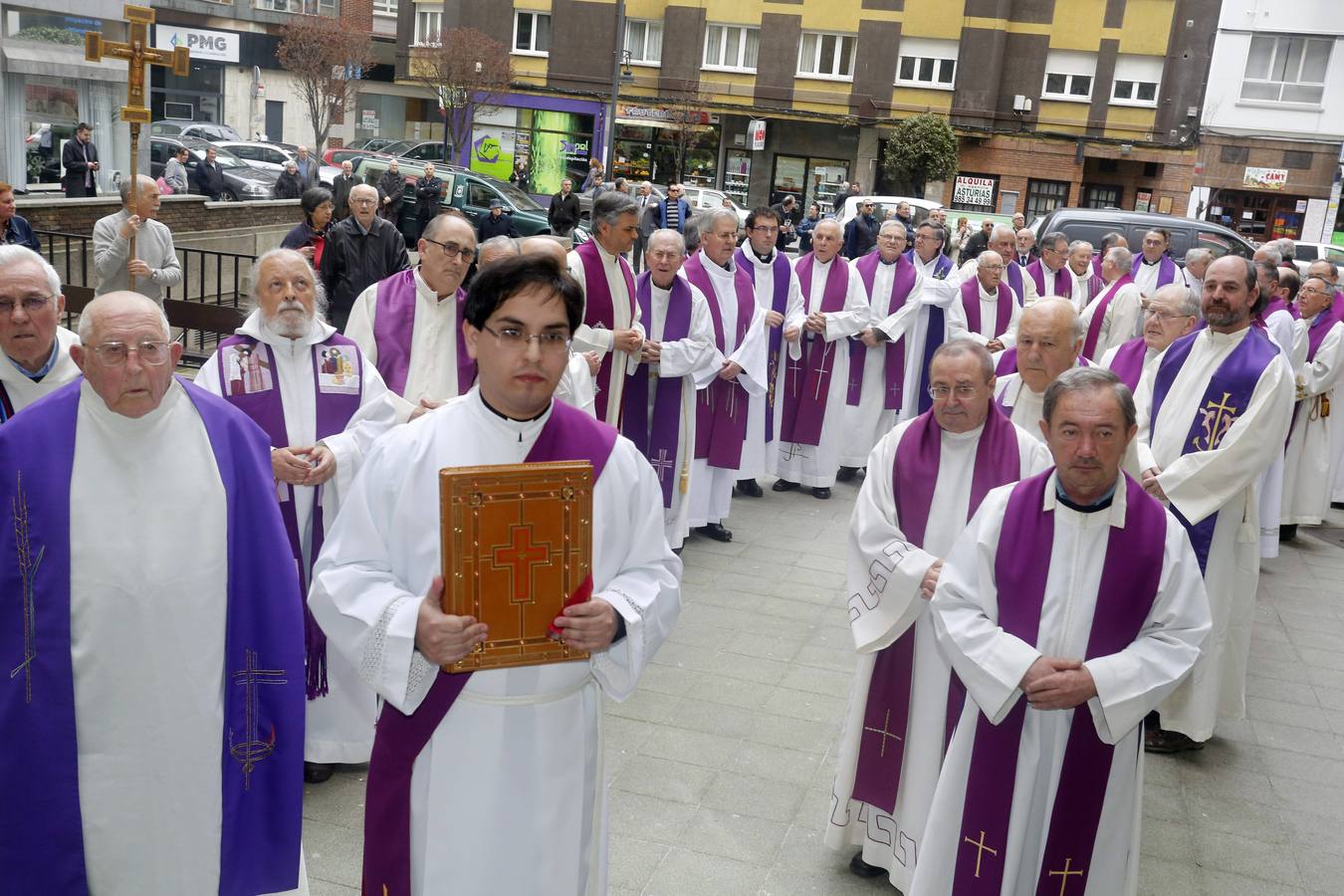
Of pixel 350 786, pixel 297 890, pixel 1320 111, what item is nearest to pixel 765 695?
pixel 350 786

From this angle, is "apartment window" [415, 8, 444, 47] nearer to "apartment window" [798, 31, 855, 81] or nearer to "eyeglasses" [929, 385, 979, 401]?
"apartment window" [798, 31, 855, 81]

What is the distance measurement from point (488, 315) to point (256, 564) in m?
1.08

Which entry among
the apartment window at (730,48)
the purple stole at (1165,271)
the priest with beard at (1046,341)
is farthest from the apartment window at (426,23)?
the priest with beard at (1046,341)

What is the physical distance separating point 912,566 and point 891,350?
6.46m

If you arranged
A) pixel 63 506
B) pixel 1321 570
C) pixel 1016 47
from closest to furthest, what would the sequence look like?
pixel 63 506 < pixel 1321 570 < pixel 1016 47

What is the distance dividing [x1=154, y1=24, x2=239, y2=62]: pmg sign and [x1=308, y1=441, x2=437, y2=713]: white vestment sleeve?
1659 inches

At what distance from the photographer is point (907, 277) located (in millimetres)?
9984

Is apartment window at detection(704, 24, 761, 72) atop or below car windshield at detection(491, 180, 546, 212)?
→ atop

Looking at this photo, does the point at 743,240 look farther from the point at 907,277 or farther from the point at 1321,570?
the point at 1321,570

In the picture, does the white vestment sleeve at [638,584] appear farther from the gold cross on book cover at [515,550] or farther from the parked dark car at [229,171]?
the parked dark car at [229,171]

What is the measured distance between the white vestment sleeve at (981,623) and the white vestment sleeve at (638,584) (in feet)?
2.71

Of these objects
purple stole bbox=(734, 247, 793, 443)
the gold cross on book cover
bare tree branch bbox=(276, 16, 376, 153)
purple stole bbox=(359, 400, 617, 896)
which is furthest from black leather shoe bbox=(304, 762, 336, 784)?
bare tree branch bbox=(276, 16, 376, 153)

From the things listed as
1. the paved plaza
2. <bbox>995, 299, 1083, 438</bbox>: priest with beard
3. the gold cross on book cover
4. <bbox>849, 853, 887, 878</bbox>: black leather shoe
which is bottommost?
the paved plaza

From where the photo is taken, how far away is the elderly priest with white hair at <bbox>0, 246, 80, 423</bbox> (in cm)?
380
